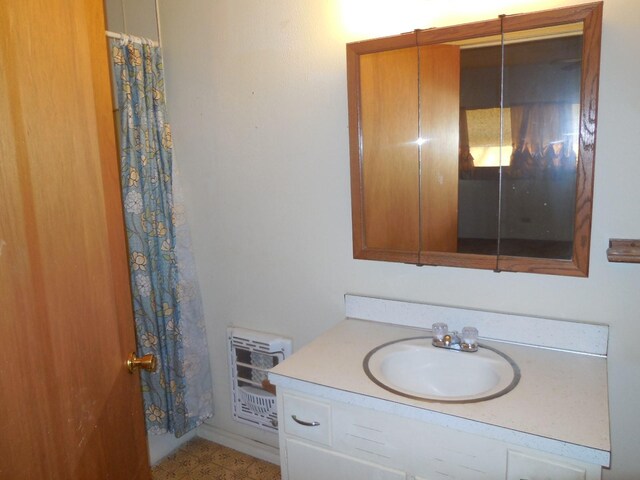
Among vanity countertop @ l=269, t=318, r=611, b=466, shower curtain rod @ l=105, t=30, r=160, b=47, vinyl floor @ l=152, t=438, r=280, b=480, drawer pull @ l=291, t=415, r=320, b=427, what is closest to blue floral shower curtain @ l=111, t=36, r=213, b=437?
shower curtain rod @ l=105, t=30, r=160, b=47

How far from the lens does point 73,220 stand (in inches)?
38.8

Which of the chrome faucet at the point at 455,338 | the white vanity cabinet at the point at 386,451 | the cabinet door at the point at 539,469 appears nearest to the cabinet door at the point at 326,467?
the white vanity cabinet at the point at 386,451

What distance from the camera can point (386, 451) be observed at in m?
1.28

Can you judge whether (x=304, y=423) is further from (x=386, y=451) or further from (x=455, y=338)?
(x=455, y=338)

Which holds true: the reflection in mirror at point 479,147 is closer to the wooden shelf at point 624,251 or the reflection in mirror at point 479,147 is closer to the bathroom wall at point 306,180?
the bathroom wall at point 306,180

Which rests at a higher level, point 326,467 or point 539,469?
point 539,469

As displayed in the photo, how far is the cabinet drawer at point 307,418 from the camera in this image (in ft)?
4.49

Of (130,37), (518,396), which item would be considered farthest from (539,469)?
(130,37)

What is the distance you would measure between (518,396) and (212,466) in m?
1.59

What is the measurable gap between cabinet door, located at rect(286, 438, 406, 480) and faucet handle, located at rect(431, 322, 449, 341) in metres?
Result: 0.46

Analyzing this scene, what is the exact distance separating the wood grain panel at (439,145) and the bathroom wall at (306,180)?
0.11 m

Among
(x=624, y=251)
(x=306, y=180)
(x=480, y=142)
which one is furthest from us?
(x=306, y=180)

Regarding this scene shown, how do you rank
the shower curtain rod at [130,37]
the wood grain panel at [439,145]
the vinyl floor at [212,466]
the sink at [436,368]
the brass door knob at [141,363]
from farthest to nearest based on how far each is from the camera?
the vinyl floor at [212,466], the shower curtain rod at [130,37], the wood grain panel at [439,145], the sink at [436,368], the brass door knob at [141,363]

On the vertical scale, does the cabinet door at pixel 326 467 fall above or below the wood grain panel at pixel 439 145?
below
